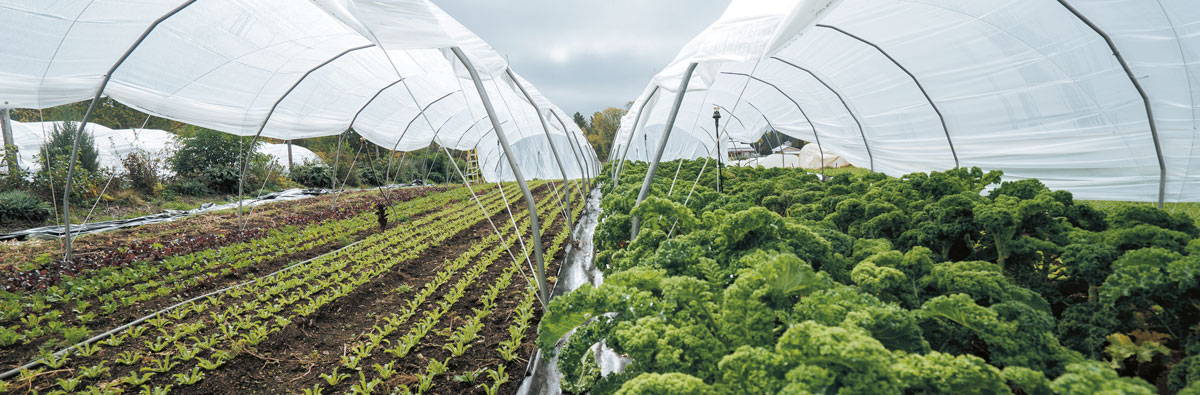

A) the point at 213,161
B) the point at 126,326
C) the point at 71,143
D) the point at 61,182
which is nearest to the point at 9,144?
the point at 61,182

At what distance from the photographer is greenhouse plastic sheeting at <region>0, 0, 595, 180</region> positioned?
327cm

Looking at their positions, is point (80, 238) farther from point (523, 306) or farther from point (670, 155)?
point (670, 155)

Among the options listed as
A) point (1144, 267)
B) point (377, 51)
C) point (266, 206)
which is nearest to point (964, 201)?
point (1144, 267)

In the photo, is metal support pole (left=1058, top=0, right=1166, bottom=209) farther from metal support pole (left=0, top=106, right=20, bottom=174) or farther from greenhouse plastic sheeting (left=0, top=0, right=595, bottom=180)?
metal support pole (left=0, top=106, right=20, bottom=174)

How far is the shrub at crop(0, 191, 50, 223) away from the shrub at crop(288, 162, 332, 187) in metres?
9.73

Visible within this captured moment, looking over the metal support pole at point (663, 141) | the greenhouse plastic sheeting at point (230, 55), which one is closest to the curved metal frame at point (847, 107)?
the greenhouse plastic sheeting at point (230, 55)

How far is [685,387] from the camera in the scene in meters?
1.20

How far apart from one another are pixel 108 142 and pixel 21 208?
370 inches

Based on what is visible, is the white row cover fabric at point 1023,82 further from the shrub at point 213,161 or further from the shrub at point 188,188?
the shrub at point 213,161

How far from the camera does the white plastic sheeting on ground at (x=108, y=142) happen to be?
1261cm

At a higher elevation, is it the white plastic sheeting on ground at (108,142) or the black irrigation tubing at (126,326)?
the white plastic sheeting on ground at (108,142)

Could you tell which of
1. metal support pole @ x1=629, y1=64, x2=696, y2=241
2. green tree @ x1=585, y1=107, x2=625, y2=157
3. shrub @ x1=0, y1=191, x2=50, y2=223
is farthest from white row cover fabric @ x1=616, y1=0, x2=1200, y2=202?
green tree @ x1=585, y1=107, x2=625, y2=157

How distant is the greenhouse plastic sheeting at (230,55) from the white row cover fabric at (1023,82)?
6.44ft

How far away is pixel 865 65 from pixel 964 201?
15.7ft
